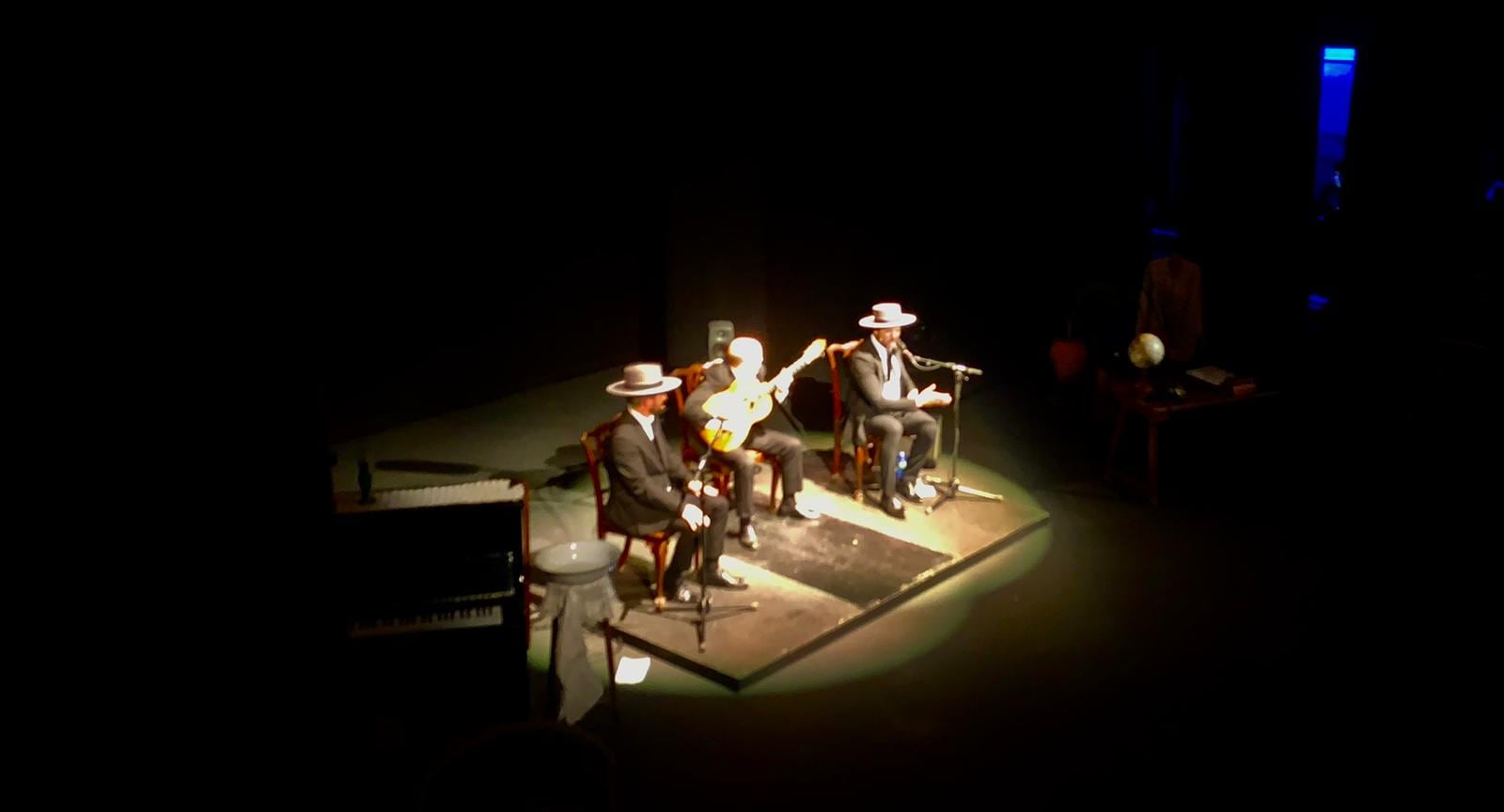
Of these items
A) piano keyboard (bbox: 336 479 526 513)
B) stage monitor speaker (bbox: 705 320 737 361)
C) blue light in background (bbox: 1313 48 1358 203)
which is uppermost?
blue light in background (bbox: 1313 48 1358 203)

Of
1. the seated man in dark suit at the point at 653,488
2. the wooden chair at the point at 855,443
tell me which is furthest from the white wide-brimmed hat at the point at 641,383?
the wooden chair at the point at 855,443

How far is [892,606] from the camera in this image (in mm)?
6422

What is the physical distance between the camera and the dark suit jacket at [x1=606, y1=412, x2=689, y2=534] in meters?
6.13

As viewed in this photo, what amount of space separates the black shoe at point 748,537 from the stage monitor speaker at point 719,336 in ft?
4.40

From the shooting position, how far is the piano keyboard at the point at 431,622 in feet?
16.0

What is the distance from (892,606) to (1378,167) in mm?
5310

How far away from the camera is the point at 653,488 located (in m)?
6.15

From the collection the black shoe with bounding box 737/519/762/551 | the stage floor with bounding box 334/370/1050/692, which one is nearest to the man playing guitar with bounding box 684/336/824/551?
the black shoe with bounding box 737/519/762/551

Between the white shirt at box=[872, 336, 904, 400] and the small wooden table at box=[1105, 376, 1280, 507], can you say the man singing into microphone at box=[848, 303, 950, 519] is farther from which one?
the small wooden table at box=[1105, 376, 1280, 507]

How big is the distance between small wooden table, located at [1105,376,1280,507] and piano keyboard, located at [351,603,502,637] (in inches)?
164

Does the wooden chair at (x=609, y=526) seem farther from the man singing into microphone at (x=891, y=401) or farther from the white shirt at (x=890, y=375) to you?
the white shirt at (x=890, y=375)

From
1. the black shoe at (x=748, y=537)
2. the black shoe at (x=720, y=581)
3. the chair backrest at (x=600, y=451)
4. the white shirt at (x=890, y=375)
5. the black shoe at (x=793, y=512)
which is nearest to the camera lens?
the chair backrest at (x=600, y=451)

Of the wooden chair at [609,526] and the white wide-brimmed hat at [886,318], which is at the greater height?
the white wide-brimmed hat at [886,318]

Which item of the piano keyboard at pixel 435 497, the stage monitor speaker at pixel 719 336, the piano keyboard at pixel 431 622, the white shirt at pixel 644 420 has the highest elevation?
the stage monitor speaker at pixel 719 336
